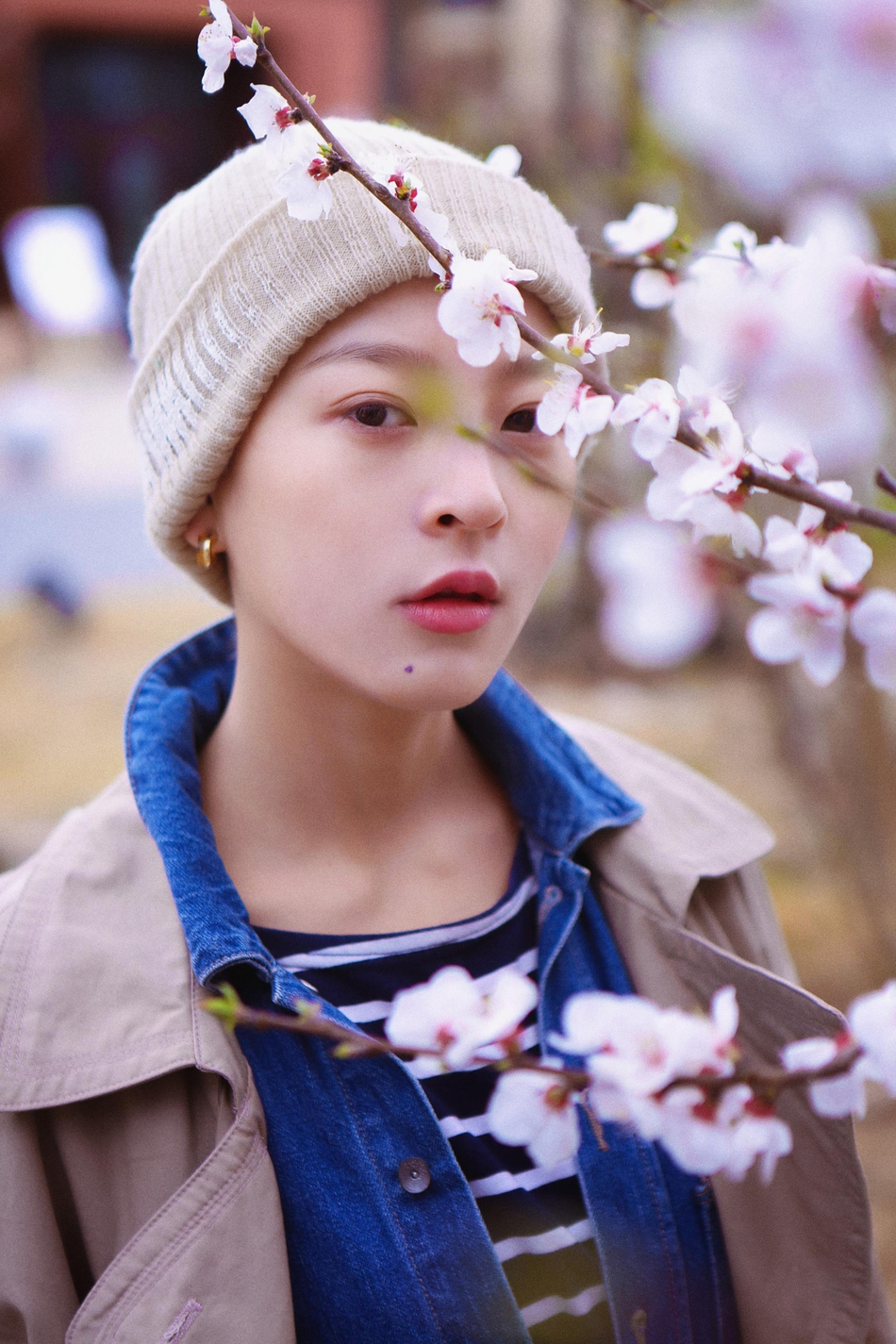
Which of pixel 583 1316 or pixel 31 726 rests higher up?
pixel 583 1316

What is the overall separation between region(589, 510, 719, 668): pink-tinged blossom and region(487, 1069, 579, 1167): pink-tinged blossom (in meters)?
0.23

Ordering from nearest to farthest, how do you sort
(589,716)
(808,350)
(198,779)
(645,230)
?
(808,350) → (645,230) → (198,779) → (589,716)

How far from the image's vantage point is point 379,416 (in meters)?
1.06

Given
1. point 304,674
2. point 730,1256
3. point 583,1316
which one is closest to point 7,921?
point 304,674

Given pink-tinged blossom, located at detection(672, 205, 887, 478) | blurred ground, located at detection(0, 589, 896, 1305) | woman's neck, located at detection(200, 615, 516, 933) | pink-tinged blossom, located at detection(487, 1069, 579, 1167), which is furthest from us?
blurred ground, located at detection(0, 589, 896, 1305)

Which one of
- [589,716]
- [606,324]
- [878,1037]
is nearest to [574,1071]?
[878,1037]

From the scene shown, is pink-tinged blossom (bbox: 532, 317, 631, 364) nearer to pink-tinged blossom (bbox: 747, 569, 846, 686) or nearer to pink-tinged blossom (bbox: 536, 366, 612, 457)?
pink-tinged blossom (bbox: 536, 366, 612, 457)

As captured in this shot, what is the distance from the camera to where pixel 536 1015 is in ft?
3.95

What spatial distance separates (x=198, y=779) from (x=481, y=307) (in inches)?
27.9

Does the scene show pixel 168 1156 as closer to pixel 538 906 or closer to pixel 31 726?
pixel 538 906

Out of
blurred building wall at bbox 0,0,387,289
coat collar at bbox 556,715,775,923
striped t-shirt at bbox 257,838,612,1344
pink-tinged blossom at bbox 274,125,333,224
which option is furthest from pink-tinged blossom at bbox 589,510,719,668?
blurred building wall at bbox 0,0,387,289

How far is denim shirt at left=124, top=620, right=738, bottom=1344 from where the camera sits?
1034 mm

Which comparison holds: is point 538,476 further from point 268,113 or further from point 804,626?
point 268,113

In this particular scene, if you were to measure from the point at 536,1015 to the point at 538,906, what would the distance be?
5.3 inches
